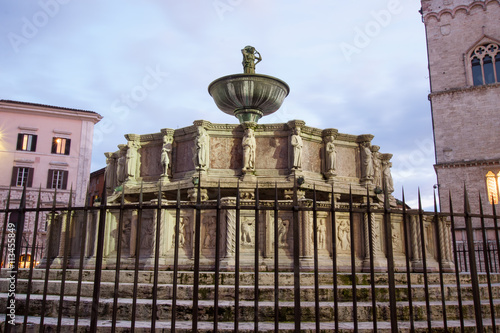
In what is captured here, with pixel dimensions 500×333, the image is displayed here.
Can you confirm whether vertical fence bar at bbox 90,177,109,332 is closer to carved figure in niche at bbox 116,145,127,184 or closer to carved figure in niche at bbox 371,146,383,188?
→ carved figure in niche at bbox 116,145,127,184

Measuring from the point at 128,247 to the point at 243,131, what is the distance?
4.16 metres

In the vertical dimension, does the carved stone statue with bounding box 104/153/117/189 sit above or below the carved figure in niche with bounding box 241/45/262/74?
below

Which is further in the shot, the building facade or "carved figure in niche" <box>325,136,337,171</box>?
the building facade

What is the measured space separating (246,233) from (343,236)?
2180mm

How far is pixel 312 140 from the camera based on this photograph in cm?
1173

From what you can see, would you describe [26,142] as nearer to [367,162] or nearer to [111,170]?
[111,170]

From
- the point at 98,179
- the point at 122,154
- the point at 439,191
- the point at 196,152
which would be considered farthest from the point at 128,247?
the point at 98,179

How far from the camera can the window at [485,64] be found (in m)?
35.5

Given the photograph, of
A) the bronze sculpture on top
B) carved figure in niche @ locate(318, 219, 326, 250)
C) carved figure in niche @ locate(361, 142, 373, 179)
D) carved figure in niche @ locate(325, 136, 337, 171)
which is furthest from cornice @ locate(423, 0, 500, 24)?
carved figure in niche @ locate(318, 219, 326, 250)

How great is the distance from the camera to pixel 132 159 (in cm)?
1202

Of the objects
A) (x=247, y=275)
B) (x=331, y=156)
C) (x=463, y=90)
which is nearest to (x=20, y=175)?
(x=331, y=156)

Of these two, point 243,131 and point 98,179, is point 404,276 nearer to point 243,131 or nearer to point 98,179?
point 243,131

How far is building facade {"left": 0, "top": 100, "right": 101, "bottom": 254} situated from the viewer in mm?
38562

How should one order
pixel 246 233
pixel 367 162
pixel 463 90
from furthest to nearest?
pixel 463 90 < pixel 367 162 < pixel 246 233
